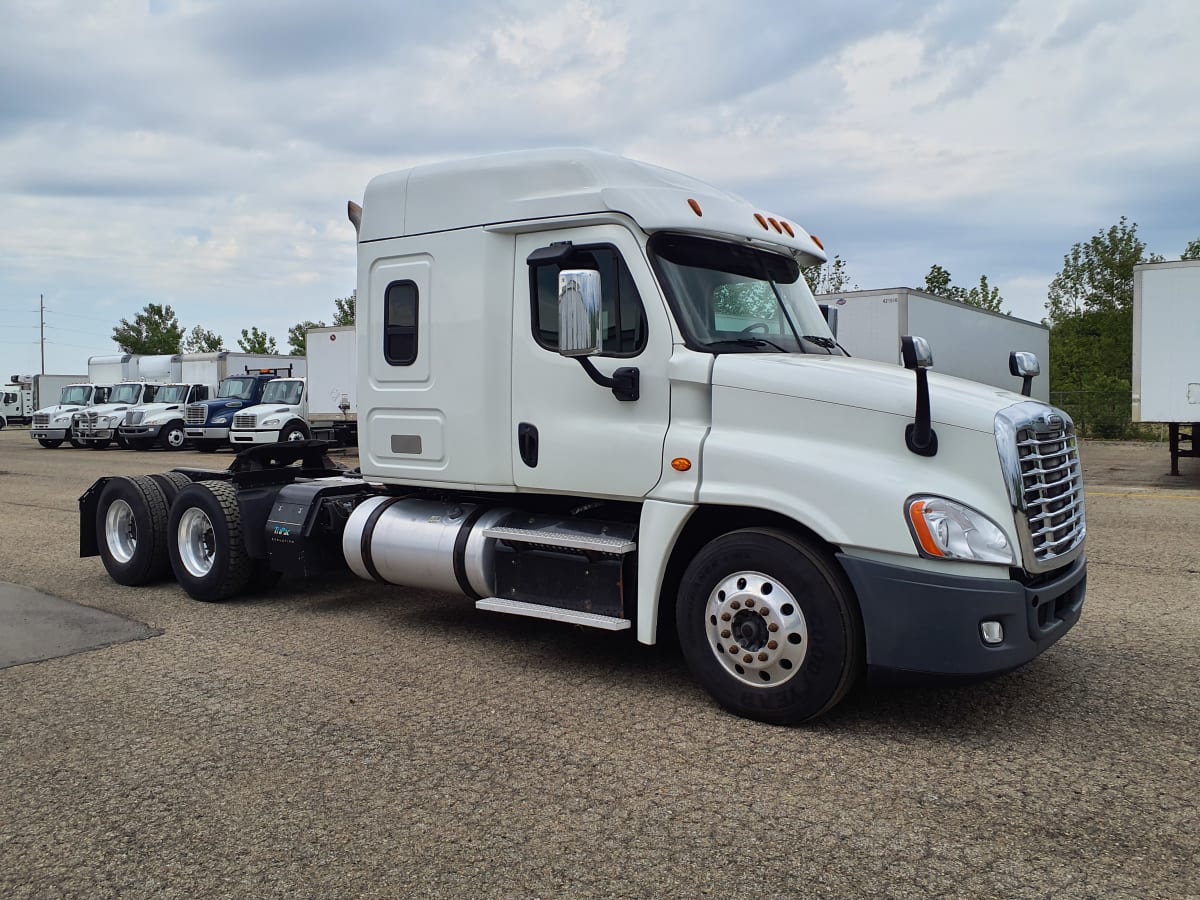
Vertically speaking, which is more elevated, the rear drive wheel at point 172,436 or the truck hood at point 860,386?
the truck hood at point 860,386

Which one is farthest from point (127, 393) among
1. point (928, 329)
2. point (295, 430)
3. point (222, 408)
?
point (928, 329)

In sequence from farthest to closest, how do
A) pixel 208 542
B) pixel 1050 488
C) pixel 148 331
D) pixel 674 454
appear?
pixel 148 331
pixel 208 542
pixel 674 454
pixel 1050 488

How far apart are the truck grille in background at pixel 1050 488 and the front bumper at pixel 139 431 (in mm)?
30419

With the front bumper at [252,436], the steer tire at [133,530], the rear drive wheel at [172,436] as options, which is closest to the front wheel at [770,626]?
the steer tire at [133,530]

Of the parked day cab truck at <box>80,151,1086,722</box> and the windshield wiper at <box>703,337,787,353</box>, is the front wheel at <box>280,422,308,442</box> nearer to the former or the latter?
the parked day cab truck at <box>80,151,1086,722</box>

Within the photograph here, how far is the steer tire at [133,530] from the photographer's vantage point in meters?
7.80

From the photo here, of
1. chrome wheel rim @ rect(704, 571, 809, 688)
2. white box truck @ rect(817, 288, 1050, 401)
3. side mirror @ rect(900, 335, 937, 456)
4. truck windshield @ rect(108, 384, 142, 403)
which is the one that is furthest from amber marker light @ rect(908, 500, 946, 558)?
truck windshield @ rect(108, 384, 142, 403)

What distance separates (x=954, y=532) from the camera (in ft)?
13.8

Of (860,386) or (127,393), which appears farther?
(127,393)

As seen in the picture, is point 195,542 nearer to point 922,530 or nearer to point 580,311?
point 580,311

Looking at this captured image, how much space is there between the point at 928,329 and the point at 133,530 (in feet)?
46.9

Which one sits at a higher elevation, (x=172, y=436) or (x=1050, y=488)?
(x=1050, y=488)

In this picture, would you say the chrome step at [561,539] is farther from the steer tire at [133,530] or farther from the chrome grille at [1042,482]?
the steer tire at [133,530]

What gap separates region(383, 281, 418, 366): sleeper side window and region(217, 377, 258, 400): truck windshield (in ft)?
82.8
